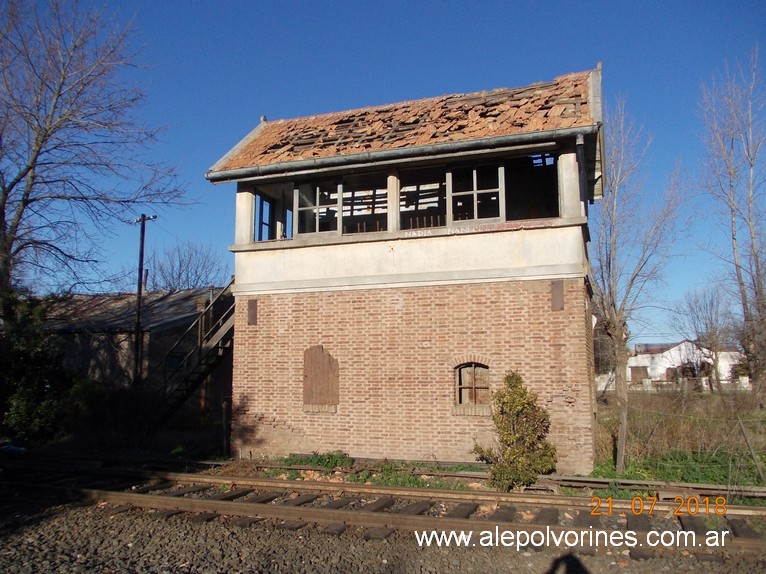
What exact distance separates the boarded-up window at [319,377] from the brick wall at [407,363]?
0.14 m

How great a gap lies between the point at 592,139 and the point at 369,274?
17.9 ft

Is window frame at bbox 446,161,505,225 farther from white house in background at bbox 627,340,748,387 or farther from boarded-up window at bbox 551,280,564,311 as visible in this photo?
white house in background at bbox 627,340,748,387

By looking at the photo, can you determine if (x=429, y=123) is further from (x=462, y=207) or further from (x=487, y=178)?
(x=462, y=207)

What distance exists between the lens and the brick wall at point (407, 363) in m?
10.9

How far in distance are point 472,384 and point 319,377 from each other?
10.5 ft

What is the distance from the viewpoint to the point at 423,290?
12062 millimetres

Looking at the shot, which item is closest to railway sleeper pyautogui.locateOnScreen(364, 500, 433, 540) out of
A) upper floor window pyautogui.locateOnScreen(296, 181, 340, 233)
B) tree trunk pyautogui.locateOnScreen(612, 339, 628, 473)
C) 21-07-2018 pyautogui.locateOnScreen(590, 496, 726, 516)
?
21-07-2018 pyautogui.locateOnScreen(590, 496, 726, 516)

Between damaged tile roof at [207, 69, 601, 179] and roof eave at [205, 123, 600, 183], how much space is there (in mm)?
121

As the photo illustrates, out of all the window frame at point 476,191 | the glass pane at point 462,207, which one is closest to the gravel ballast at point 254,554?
the window frame at point 476,191

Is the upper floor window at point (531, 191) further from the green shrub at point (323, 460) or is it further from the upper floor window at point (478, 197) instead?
the green shrub at point (323, 460)

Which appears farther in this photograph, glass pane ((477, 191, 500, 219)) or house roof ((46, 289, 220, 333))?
house roof ((46, 289, 220, 333))

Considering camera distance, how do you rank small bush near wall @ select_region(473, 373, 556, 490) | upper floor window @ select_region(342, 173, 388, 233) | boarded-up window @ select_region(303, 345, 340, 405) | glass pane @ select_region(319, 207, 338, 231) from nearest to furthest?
small bush near wall @ select_region(473, 373, 556, 490)
boarded-up window @ select_region(303, 345, 340, 405)
upper floor window @ select_region(342, 173, 388, 233)
glass pane @ select_region(319, 207, 338, 231)

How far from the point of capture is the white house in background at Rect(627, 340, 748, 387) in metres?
27.7

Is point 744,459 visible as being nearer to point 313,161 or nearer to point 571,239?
point 571,239
